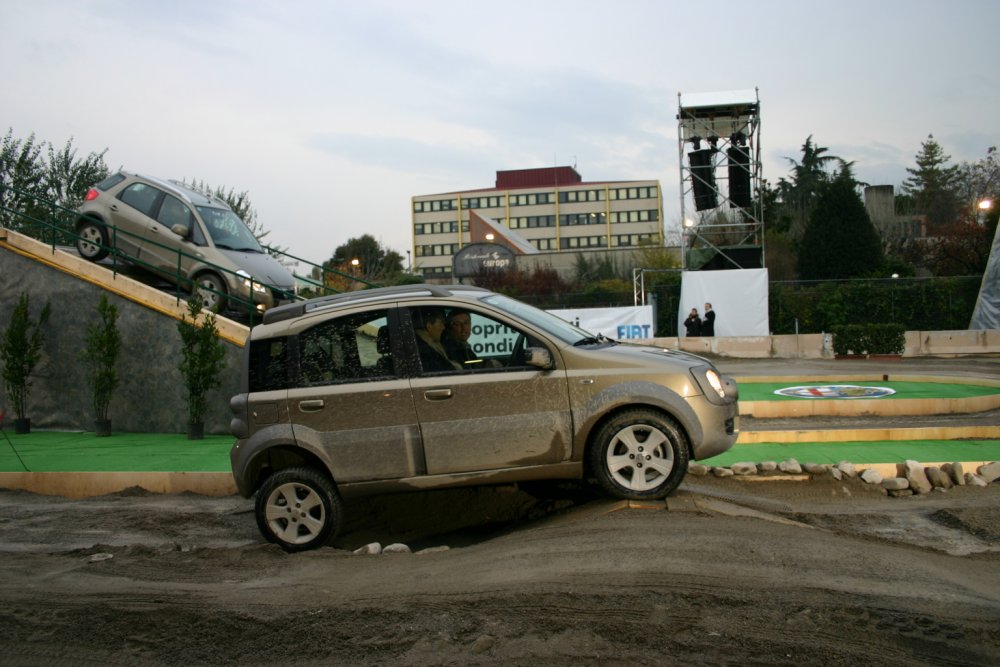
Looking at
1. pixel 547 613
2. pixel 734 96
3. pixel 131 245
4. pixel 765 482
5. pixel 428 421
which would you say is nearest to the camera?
pixel 547 613

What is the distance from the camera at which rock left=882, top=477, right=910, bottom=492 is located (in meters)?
8.12

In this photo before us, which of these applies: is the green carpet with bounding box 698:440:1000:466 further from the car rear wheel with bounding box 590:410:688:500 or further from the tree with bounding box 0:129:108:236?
the tree with bounding box 0:129:108:236

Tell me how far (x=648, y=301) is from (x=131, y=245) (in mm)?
20684

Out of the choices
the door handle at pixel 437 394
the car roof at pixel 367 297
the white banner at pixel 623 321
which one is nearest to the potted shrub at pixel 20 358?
the car roof at pixel 367 297

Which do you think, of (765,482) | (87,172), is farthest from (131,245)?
(87,172)

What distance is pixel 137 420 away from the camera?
14.1m

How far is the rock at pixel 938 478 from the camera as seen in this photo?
815cm

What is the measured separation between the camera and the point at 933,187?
8525 cm

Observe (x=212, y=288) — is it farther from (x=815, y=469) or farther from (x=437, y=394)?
(x=815, y=469)

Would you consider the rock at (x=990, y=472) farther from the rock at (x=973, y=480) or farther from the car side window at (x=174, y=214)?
the car side window at (x=174, y=214)

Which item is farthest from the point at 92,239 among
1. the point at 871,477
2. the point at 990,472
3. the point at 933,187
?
the point at 933,187

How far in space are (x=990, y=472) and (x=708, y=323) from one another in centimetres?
2131

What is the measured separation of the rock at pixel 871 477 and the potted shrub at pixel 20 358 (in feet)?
41.2

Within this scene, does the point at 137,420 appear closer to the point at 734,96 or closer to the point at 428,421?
the point at 428,421
